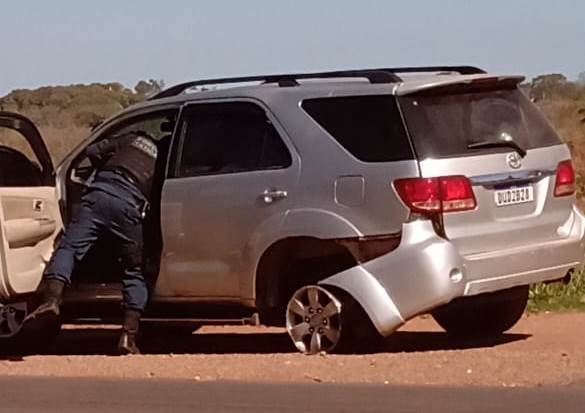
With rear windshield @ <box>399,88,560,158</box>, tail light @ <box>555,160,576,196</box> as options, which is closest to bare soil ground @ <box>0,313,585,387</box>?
tail light @ <box>555,160,576,196</box>

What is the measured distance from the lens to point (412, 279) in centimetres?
1010

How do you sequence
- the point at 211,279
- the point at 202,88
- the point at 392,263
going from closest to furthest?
the point at 392,263
the point at 211,279
the point at 202,88

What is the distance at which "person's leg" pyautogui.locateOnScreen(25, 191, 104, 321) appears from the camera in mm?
11109

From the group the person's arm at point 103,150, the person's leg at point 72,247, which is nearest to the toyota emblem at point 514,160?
the person's arm at point 103,150

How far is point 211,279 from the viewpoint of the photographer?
1098 centimetres

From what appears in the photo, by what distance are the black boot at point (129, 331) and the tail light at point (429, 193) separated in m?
2.21

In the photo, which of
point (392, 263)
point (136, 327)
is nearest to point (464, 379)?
point (392, 263)

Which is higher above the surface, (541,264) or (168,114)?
(168,114)

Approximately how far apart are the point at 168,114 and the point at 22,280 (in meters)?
1.57

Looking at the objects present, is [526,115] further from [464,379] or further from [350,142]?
[464,379]

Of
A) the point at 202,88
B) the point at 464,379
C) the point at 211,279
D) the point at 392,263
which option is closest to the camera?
the point at 464,379

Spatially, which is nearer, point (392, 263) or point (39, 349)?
point (392, 263)

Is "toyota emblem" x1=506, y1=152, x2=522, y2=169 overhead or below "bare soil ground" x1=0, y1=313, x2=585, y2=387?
overhead

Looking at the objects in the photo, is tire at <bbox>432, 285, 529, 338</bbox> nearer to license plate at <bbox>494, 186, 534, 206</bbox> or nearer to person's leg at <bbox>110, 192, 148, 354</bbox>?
license plate at <bbox>494, 186, 534, 206</bbox>
